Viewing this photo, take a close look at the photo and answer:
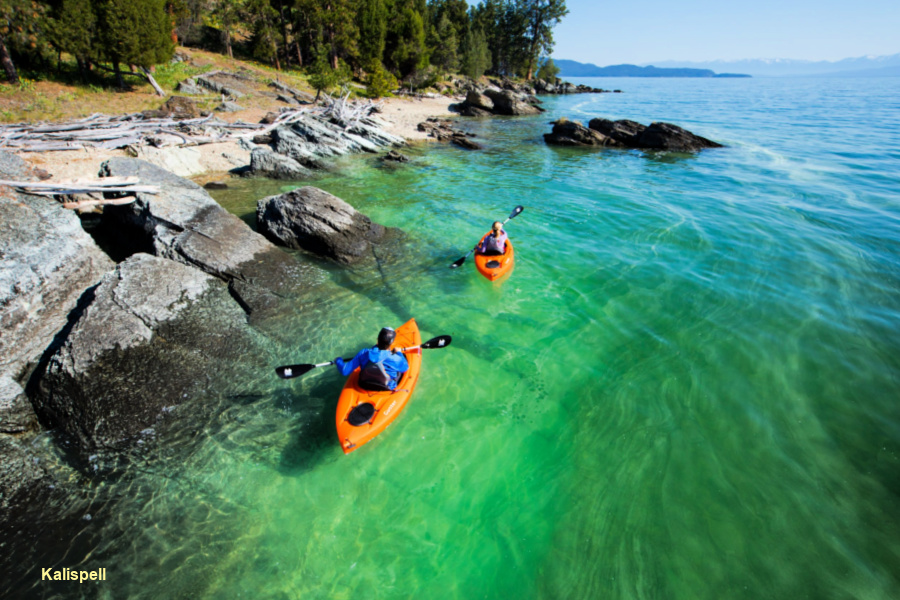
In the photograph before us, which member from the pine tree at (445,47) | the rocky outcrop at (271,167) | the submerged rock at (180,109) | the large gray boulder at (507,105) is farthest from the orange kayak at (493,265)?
the pine tree at (445,47)

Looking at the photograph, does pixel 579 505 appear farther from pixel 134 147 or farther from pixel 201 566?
pixel 134 147

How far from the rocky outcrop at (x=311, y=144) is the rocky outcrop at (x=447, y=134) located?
16.1ft

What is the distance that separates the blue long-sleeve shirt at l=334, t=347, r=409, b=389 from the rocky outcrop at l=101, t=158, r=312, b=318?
3599mm

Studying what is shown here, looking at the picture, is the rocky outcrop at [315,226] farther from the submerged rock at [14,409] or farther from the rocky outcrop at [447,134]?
the rocky outcrop at [447,134]

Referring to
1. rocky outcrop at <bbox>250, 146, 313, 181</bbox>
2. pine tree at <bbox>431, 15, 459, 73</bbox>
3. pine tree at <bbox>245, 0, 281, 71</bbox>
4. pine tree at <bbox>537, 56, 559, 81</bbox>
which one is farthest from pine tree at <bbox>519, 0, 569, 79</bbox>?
rocky outcrop at <bbox>250, 146, 313, 181</bbox>

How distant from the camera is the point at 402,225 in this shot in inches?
591

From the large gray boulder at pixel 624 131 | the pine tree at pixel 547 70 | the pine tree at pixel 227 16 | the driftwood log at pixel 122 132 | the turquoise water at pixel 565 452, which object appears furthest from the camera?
the pine tree at pixel 547 70

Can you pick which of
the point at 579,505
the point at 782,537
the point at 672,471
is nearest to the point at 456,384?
the point at 579,505

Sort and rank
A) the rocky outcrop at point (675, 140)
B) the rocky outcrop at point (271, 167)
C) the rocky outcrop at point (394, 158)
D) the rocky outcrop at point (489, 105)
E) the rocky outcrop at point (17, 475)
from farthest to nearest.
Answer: the rocky outcrop at point (489, 105) < the rocky outcrop at point (675, 140) < the rocky outcrop at point (394, 158) < the rocky outcrop at point (271, 167) < the rocky outcrop at point (17, 475)

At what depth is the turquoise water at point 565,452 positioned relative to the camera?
5223mm

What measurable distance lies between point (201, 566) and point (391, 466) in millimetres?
2867

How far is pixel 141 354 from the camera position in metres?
7.38

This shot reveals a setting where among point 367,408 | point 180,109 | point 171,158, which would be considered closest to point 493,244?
point 367,408

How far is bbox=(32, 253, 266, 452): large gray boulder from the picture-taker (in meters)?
6.57
